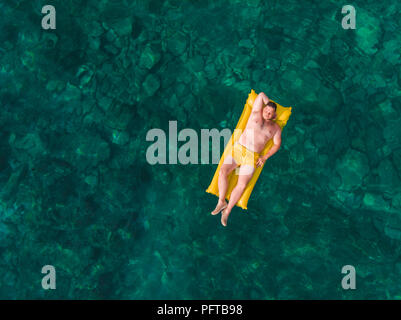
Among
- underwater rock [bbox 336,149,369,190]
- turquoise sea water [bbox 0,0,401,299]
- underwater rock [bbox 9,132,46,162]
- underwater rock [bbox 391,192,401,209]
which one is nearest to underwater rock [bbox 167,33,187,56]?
turquoise sea water [bbox 0,0,401,299]

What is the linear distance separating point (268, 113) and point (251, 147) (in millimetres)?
559

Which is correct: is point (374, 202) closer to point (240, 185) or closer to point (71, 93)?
point (240, 185)

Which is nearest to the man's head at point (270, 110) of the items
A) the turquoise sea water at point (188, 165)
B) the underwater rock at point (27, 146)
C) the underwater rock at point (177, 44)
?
the turquoise sea water at point (188, 165)

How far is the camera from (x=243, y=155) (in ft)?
16.7

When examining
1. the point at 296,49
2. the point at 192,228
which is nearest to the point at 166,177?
the point at 192,228

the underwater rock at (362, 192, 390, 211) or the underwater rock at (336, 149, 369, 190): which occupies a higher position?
→ the underwater rock at (336, 149, 369, 190)

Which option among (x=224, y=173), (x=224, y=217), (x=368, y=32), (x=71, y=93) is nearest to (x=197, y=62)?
(x=224, y=173)

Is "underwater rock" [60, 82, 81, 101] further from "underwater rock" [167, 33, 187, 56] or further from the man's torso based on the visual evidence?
the man's torso

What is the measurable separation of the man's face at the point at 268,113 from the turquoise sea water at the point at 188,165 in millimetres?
885

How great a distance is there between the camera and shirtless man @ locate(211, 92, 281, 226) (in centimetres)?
497

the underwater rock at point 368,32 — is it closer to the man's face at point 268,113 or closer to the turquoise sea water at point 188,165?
the turquoise sea water at point 188,165

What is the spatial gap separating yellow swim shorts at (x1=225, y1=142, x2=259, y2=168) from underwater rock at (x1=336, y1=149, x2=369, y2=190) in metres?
1.44

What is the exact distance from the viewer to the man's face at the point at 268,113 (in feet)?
15.4
